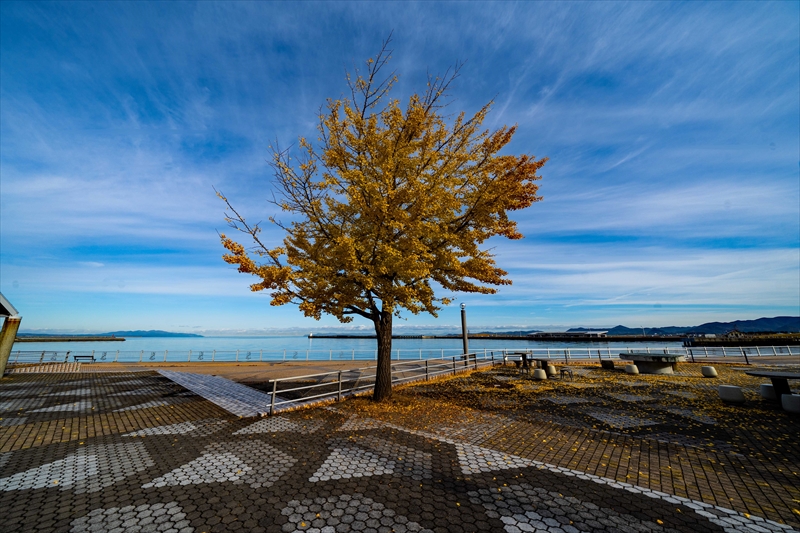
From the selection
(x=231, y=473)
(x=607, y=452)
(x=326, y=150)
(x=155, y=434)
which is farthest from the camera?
(x=326, y=150)

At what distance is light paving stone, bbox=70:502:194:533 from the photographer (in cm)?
378

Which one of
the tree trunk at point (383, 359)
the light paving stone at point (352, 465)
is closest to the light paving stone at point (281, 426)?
the light paving stone at point (352, 465)

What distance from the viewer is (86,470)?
542cm

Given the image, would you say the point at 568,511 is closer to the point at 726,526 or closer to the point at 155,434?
the point at 726,526

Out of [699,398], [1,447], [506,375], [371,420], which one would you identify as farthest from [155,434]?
[699,398]

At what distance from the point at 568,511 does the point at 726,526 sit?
5.98 ft

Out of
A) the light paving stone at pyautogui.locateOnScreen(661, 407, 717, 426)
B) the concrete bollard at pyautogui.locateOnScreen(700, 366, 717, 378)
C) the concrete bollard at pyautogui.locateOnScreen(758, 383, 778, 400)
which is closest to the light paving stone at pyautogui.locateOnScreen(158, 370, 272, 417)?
the light paving stone at pyautogui.locateOnScreen(661, 407, 717, 426)

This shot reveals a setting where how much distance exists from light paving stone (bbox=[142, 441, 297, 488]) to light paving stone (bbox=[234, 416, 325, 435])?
3.32 feet

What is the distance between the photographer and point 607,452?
6.32 m

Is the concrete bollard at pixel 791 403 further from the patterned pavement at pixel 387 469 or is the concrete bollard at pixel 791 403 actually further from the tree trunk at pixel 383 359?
the tree trunk at pixel 383 359

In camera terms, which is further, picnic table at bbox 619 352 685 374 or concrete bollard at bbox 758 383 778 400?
picnic table at bbox 619 352 685 374

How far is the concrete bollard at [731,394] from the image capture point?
10.2m

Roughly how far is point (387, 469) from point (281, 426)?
384 cm

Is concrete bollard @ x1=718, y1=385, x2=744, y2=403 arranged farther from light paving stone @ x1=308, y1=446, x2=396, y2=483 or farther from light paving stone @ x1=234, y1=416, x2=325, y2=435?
light paving stone @ x1=234, y1=416, x2=325, y2=435
